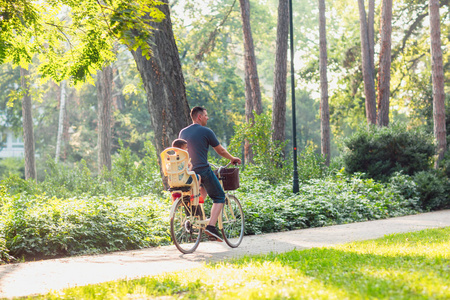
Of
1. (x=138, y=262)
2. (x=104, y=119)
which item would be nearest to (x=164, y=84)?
(x=138, y=262)

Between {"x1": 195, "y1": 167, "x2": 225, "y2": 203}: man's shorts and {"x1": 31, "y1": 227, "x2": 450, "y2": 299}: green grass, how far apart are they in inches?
56.6

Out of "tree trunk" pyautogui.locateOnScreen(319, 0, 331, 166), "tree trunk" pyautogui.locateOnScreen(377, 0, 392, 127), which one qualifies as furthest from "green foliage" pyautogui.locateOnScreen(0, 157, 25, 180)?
"tree trunk" pyautogui.locateOnScreen(377, 0, 392, 127)

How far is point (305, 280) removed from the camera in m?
5.17

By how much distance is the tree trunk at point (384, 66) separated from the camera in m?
24.1

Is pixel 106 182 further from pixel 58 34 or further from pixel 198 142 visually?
pixel 198 142

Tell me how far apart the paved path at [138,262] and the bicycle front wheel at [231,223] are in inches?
5.5

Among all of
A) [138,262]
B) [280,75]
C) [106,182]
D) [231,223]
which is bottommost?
[138,262]

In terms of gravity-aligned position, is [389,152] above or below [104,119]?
below

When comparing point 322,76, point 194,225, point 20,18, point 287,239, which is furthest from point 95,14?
point 322,76

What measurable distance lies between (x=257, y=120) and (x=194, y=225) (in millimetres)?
9065

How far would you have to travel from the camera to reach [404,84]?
33031 millimetres

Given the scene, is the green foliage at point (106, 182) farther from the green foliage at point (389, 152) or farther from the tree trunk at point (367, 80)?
the tree trunk at point (367, 80)

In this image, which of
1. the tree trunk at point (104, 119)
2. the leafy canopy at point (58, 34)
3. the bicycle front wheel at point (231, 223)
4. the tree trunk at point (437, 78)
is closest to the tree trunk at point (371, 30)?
the tree trunk at point (437, 78)

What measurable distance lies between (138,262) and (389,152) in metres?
13.7
